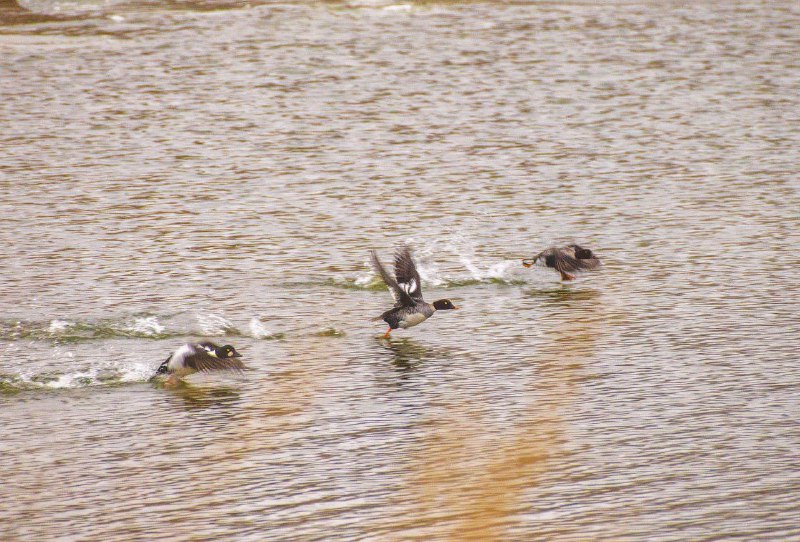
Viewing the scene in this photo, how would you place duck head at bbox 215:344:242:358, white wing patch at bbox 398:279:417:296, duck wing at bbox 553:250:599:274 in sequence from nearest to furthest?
duck head at bbox 215:344:242:358
white wing patch at bbox 398:279:417:296
duck wing at bbox 553:250:599:274

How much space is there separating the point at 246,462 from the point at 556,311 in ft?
13.5

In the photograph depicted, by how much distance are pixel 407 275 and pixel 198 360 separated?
232 cm

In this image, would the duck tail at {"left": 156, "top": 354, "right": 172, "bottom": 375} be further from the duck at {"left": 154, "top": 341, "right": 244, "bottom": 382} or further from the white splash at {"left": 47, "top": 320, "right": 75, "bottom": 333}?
the white splash at {"left": 47, "top": 320, "right": 75, "bottom": 333}

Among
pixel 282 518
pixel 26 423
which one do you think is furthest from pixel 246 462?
pixel 26 423

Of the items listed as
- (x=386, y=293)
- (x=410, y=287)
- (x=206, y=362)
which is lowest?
(x=386, y=293)

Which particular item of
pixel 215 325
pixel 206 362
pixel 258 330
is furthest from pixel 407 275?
pixel 206 362

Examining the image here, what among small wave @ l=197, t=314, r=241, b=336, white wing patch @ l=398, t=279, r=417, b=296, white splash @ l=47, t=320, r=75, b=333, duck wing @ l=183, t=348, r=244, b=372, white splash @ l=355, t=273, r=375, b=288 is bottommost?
white splash @ l=355, t=273, r=375, b=288

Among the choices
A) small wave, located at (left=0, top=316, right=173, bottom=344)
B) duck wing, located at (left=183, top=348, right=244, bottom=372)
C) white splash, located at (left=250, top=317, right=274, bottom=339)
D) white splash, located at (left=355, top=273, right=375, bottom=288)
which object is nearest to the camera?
duck wing, located at (left=183, top=348, right=244, bottom=372)

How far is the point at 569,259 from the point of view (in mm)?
12359

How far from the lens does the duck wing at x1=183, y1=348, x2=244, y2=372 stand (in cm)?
980

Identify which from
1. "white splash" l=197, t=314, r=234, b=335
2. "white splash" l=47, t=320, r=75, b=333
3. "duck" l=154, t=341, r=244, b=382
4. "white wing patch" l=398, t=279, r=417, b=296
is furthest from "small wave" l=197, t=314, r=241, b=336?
"white wing patch" l=398, t=279, r=417, b=296

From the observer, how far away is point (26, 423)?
9289 millimetres

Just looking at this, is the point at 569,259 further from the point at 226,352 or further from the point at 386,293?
the point at 226,352

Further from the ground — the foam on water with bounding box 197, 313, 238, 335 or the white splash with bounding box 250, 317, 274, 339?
the foam on water with bounding box 197, 313, 238, 335
